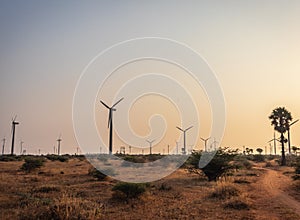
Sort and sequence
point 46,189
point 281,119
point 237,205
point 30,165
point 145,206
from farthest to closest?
point 281,119 < point 30,165 < point 46,189 < point 237,205 < point 145,206

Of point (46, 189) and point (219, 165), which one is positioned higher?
point (219, 165)

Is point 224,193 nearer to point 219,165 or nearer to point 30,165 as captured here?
point 219,165

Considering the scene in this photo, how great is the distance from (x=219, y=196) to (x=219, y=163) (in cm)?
1064

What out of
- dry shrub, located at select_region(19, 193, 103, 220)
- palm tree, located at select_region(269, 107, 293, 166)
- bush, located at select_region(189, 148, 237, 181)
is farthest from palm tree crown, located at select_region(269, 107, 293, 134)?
dry shrub, located at select_region(19, 193, 103, 220)

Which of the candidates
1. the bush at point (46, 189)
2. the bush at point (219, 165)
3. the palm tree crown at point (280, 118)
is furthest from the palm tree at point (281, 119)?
the bush at point (46, 189)

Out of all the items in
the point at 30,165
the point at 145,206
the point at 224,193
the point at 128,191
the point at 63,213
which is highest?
the point at 30,165

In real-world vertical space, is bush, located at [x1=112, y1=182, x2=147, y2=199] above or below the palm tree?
below

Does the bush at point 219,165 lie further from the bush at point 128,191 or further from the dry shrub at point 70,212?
the dry shrub at point 70,212

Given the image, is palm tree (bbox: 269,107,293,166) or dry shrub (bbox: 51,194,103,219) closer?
dry shrub (bbox: 51,194,103,219)

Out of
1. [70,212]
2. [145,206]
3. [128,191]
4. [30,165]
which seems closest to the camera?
[70,212]

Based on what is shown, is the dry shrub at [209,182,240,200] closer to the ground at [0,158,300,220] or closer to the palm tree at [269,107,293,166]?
the ground at [0,158,300,220]

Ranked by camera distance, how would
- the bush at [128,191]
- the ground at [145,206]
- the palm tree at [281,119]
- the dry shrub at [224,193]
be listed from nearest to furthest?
1. the ground at [145,206]
2. the bush at [128,191]
3. the dry shrub at [224,193]
4. the palm tree at [281,119]

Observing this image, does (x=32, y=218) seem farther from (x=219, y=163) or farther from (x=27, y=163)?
(x=27, y=163)

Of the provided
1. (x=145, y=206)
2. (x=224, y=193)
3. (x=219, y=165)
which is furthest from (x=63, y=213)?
(x=219, y=165)
